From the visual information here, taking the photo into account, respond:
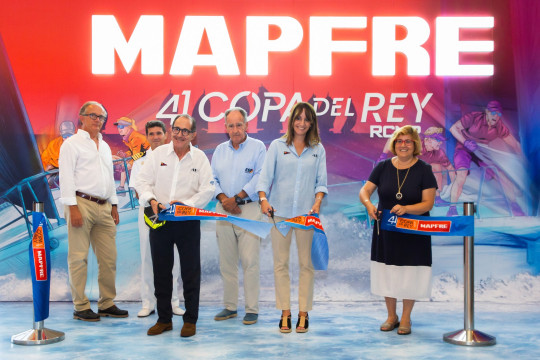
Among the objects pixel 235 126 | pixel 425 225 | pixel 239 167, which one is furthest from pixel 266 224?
pixel 425 225

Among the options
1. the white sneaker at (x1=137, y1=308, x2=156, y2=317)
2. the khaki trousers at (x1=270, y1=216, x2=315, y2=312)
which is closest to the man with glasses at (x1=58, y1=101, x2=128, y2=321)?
the white sneaker at (x1=137, y1=308, x2=156, y2=317)

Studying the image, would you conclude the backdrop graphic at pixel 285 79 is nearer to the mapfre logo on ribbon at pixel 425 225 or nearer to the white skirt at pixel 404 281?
the white skirt at pixel 404 281

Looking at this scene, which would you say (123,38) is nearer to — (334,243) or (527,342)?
(334,243)

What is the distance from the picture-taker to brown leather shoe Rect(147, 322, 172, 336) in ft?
12.9

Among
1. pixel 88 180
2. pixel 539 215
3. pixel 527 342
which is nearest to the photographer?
pixel 527 342

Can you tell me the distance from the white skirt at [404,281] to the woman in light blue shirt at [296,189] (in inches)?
20.3

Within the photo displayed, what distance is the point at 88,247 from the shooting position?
452 centimetres

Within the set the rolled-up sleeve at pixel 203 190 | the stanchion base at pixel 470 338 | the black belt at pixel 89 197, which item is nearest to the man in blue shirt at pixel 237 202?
the rolled-up sleeve at pixel 203 190

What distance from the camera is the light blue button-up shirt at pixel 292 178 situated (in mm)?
4051

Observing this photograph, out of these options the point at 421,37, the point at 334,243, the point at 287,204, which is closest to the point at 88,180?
the point at 287,204

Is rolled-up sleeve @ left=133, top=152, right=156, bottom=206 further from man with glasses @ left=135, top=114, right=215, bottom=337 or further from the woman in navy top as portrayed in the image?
the woman in navy top

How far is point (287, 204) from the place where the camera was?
405cm

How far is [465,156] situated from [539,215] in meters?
0.90

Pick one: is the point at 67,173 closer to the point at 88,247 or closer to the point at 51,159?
the point at 88,247
